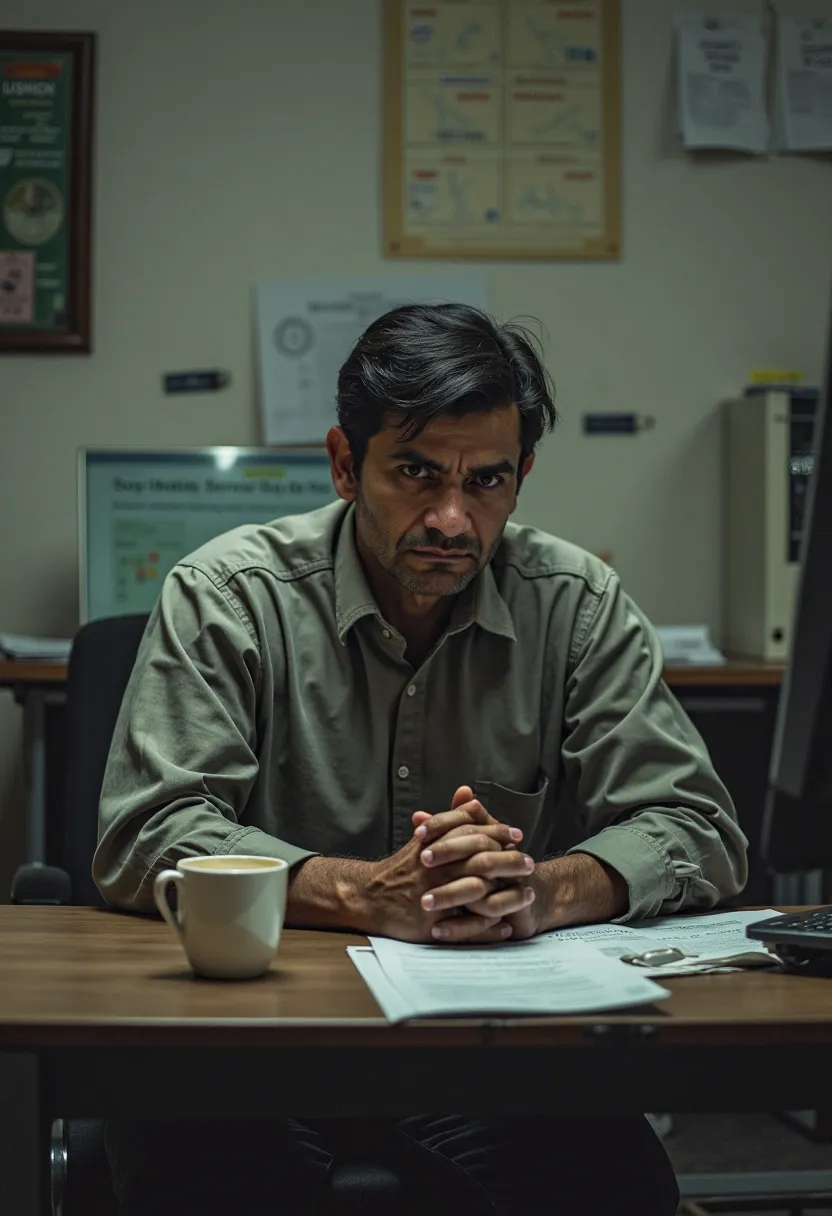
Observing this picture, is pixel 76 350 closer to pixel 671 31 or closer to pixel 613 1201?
pixel 671 31

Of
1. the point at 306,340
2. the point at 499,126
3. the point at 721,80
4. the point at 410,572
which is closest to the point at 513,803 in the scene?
the point at 410,572

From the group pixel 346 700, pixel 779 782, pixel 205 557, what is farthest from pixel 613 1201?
pixel 205 557

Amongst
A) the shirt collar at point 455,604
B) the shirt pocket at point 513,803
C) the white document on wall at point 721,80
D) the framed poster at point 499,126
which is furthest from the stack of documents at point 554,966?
the white document on wall at point 721,80

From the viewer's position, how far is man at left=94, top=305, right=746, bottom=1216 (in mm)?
1155

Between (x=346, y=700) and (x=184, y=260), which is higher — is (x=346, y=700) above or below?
below

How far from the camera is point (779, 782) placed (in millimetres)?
805

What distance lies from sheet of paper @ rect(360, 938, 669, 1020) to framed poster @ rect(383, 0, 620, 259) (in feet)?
6.79

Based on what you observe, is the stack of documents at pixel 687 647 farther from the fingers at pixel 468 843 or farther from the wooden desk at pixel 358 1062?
the wooden desk at pixel 358 1062

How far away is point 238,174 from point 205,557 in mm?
1570

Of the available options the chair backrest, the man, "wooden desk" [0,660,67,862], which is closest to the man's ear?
the man

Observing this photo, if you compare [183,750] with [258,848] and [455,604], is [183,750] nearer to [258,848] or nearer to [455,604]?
[258,848]

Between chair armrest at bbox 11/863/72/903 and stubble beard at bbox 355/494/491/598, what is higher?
stubble beard at bbox 355/494/491/598

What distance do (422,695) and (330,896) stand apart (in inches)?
14.4

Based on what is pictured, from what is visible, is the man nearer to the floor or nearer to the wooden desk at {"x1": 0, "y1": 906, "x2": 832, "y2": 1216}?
the wooden desk at {"x1": 0, "y1": 906, "x2": 832, "y2": 1216}
